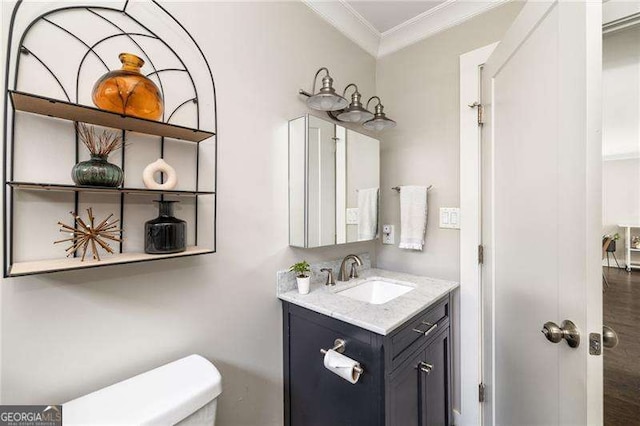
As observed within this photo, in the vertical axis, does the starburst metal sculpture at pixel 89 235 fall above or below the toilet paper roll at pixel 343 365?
above

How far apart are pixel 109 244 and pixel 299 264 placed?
767 mm

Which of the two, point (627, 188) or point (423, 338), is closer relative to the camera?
point (423, 338)

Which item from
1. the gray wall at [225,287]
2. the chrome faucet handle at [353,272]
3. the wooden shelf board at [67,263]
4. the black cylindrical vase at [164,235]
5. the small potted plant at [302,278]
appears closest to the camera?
the wooden shelf board at [67,263]

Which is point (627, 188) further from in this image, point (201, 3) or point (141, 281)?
point (141, 281)

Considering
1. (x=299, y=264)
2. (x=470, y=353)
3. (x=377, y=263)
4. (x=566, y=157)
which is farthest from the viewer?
(x=377, y=263)

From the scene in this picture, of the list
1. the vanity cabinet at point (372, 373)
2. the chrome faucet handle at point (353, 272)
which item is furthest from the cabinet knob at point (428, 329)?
the chrome faucet handle at point (353, 272)

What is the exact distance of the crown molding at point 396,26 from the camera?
152cm

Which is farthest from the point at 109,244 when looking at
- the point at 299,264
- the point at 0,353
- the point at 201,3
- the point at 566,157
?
the point at 566,157

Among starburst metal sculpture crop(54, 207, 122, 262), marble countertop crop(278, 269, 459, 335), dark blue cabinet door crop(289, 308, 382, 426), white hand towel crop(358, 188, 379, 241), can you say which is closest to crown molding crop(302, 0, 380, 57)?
white hand towel crop(358, 188, 379, 241)

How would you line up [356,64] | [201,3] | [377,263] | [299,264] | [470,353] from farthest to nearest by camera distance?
[377,263] < [356,64] < [470,353] < [299,264] < [201,3]

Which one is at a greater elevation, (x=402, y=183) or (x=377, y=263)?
(x=402, y=183)

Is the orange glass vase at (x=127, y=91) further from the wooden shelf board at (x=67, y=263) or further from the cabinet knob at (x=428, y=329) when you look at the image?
the cabinet knob at (x=428, y=329)

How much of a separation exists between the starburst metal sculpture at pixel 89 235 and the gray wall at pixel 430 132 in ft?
5.30

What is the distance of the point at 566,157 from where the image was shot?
783 millimetres
